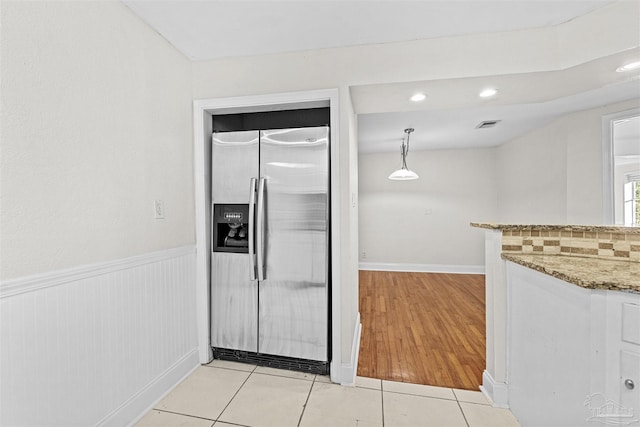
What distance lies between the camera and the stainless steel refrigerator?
6.66ft

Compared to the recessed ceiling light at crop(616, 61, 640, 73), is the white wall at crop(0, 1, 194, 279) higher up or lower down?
lower down

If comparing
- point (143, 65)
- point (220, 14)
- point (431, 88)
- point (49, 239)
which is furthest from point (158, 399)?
point (431, 88)

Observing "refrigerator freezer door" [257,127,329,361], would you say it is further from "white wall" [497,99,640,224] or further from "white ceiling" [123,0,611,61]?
"white wall" [497,99,640,224]

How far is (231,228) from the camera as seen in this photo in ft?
7.35

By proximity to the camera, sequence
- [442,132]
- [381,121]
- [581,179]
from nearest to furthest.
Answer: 1. [581,179]
2. [381,121]
3. [442,132]

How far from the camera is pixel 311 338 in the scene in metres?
2.05

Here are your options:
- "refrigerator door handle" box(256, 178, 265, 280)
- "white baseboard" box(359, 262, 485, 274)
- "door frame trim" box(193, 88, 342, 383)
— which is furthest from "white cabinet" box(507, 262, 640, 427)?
"white baseboard" box(359, 262, 485, 274)

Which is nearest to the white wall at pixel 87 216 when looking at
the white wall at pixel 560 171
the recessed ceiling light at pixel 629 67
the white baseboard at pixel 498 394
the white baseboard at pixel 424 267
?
the white baseboard at pixel 498 394

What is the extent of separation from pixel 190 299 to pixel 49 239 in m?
1.07

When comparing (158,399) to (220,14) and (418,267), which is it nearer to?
(220,14)

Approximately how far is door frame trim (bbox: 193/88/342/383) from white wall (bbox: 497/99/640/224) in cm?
326

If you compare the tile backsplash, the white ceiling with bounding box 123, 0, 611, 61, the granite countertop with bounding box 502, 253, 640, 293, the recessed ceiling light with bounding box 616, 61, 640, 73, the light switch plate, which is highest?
the white ceiling with bounding box 123, 0, 611, 61

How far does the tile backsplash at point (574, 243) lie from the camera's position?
57.4 inches

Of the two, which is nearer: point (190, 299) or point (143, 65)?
point (143, 65)
